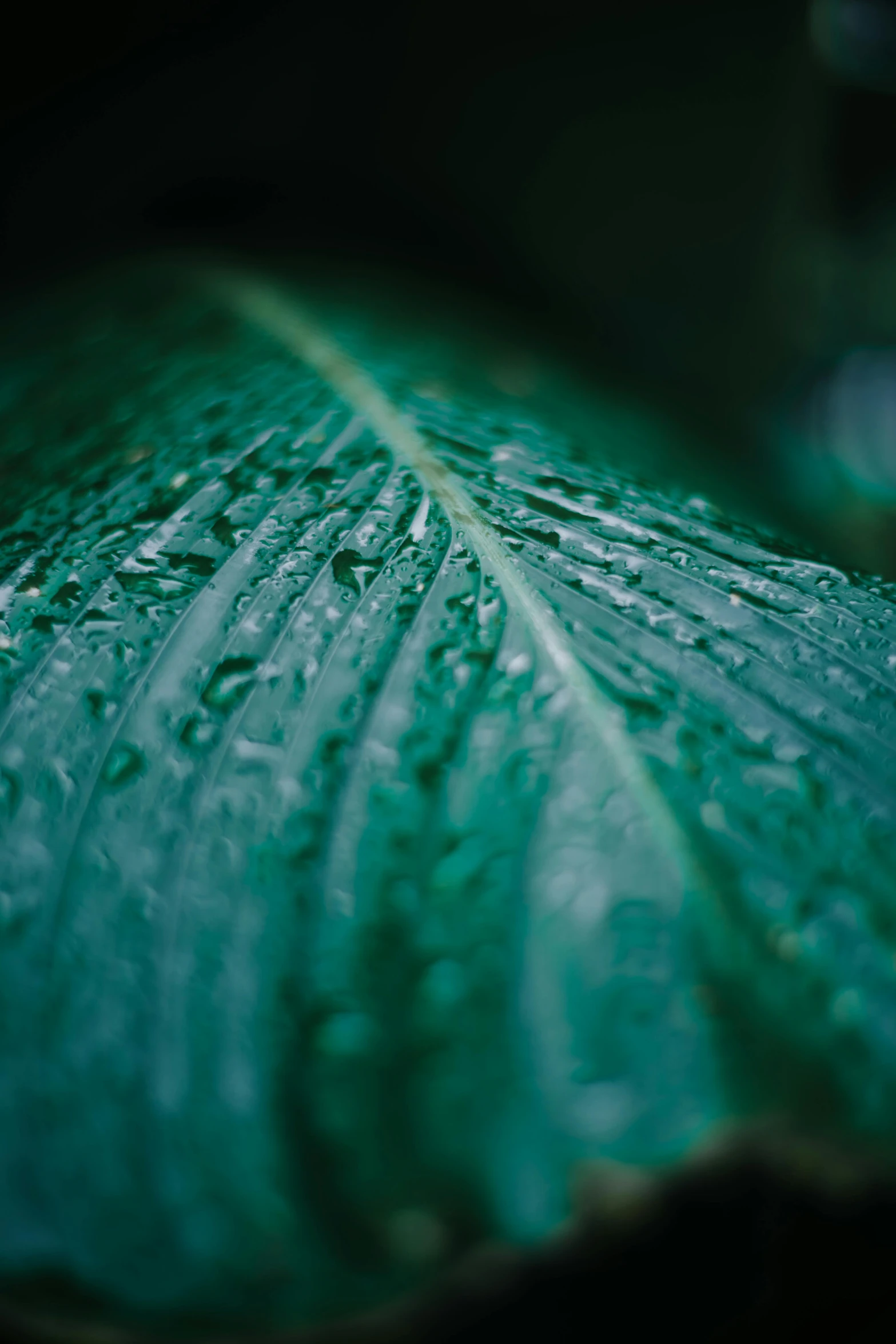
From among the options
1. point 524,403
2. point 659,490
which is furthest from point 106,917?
point 524,403

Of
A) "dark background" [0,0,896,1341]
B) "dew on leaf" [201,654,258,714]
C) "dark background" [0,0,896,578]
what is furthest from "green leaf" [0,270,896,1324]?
"dark background" [0,0,896,578]

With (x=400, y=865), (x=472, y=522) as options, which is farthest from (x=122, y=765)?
(x=472, y=522)

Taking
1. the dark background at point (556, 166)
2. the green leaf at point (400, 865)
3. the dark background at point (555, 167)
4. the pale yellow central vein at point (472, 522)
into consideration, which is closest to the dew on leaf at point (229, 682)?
the green leaf at point (400, 865)

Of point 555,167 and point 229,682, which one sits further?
point 555,167

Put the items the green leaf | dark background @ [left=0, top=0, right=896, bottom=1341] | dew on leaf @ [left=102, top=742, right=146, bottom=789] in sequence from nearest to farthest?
the green leaf → dew on leaf @ [left=102, top=742, right=146, bottom=789] → dark background @ [left=0, top=0, right=896, bottom=1341]

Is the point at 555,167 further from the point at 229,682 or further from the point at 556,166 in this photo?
the point at 229,682

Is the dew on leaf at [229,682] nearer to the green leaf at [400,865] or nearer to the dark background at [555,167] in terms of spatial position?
the green leaf at [400,865]

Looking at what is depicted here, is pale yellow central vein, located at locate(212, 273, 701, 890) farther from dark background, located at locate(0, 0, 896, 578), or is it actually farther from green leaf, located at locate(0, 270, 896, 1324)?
dark background, located at locate(0, 0, 896, 578)
